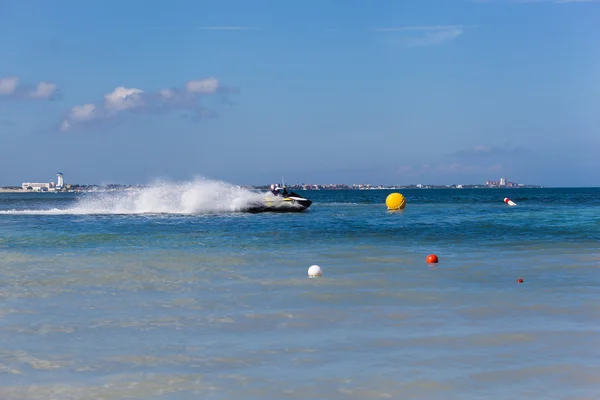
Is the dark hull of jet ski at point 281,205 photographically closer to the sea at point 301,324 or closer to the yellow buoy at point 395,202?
the yellow buoy at point 395,202

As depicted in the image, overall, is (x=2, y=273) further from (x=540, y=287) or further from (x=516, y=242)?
(x=516, y=242)

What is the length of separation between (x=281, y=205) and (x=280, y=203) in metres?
0.24

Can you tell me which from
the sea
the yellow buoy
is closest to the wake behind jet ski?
the yellow buoy

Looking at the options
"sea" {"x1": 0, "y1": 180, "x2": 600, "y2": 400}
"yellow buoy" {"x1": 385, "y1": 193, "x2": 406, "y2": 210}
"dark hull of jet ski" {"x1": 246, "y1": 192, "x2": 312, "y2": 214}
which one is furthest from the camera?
"yellow buoy" {"x1": 385, "y1": 193, "x2": 406, "y2": 210}

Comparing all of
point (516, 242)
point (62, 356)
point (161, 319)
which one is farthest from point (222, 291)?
point (516, 242)

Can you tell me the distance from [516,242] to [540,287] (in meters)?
11.6

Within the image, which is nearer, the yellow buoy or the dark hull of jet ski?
the dark hull of jet ski

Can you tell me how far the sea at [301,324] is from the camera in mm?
8109

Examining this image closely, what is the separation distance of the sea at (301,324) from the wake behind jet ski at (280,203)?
31.3m

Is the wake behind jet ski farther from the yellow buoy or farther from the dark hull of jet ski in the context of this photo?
the yellow buoy

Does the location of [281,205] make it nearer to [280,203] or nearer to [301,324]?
[280,203]

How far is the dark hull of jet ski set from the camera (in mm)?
55000

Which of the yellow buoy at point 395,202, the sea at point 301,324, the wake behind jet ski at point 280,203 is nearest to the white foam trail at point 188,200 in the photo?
the wake behind jet ski at point 280,203

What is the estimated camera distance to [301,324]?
1134 centimetres
